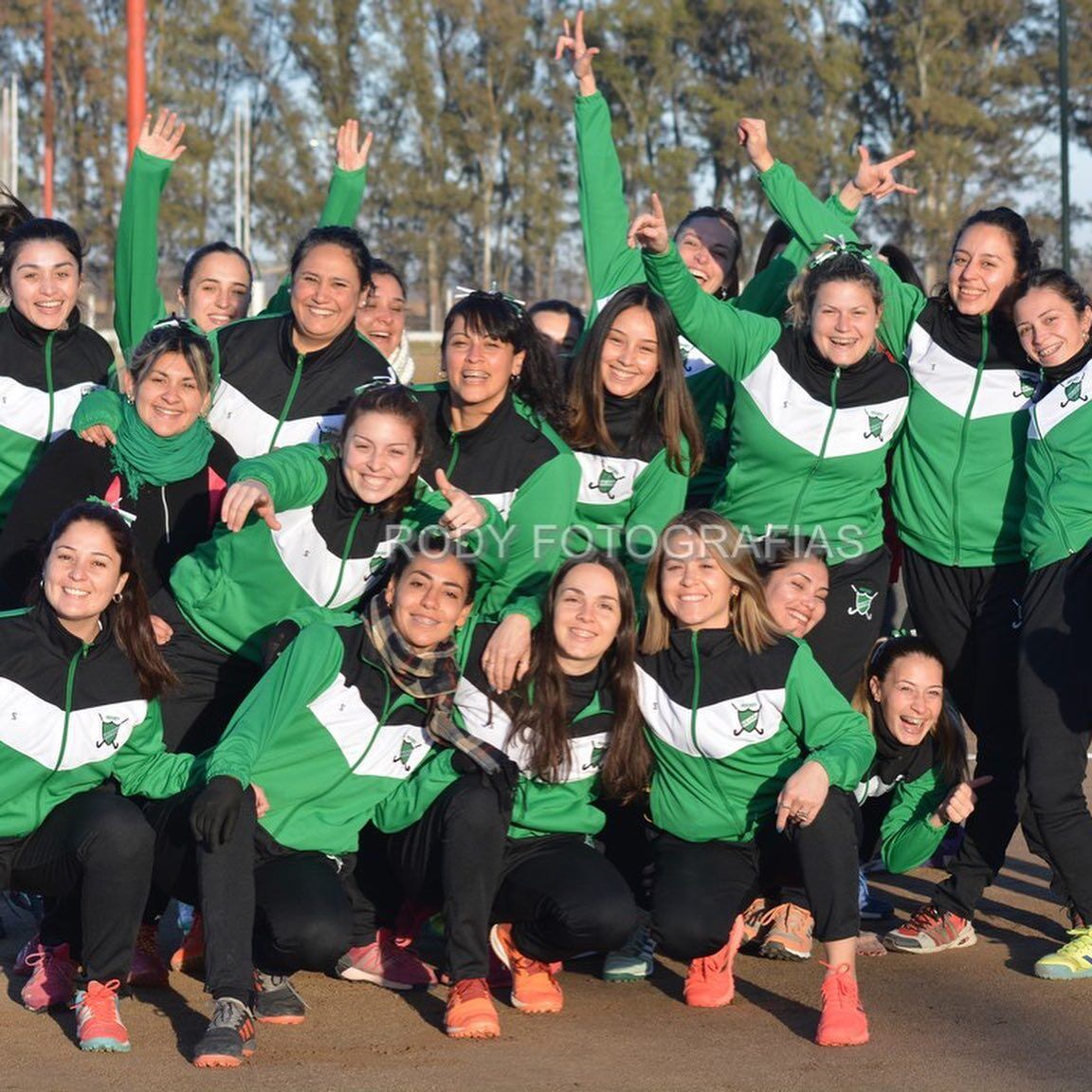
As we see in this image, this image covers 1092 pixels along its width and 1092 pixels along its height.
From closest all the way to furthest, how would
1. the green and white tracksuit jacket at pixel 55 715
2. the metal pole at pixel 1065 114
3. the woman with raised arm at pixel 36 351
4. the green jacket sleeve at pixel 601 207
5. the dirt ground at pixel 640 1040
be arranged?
the dirt ground at pixel 640 1040 < the green and white tracksuit jacket at pixel 55 715 < the woman with raised arm at pixel 36 351 < the green jacket sleeve at pixel 601 207 < the metal pole at pixel 1065 114

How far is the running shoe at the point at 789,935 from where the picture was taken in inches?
207

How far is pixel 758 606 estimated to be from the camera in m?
5.06

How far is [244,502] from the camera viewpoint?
15.2ft

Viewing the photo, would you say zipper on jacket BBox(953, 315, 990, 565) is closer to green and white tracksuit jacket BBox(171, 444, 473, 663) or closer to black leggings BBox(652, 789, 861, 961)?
black leggings BBox(652, 789, 861, 961)

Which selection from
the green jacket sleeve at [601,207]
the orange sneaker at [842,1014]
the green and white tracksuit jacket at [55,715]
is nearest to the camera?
the orange sneaker at [842,1014]

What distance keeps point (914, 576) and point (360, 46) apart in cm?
4038

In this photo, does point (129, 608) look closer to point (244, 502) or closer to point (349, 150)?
point (244, 502)

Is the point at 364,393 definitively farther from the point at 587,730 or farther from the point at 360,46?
the point at 360,46

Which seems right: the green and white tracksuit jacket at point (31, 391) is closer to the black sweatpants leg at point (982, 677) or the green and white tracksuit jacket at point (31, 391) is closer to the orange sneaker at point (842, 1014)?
the black sweatpants leg at point (982, 677)

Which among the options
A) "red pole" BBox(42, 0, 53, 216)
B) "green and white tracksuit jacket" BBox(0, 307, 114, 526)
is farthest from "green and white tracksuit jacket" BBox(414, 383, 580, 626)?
"red pole" BBox(42, 0, 53, 216)

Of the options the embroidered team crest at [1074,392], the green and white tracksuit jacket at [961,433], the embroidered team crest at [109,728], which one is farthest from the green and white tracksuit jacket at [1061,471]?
the embroidered team crest at [109,728]

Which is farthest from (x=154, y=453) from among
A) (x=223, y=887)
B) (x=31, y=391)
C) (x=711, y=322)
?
(x=711, y=322)

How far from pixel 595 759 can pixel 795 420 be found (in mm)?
1303

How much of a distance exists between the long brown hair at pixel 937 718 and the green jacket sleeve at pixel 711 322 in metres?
1.05
